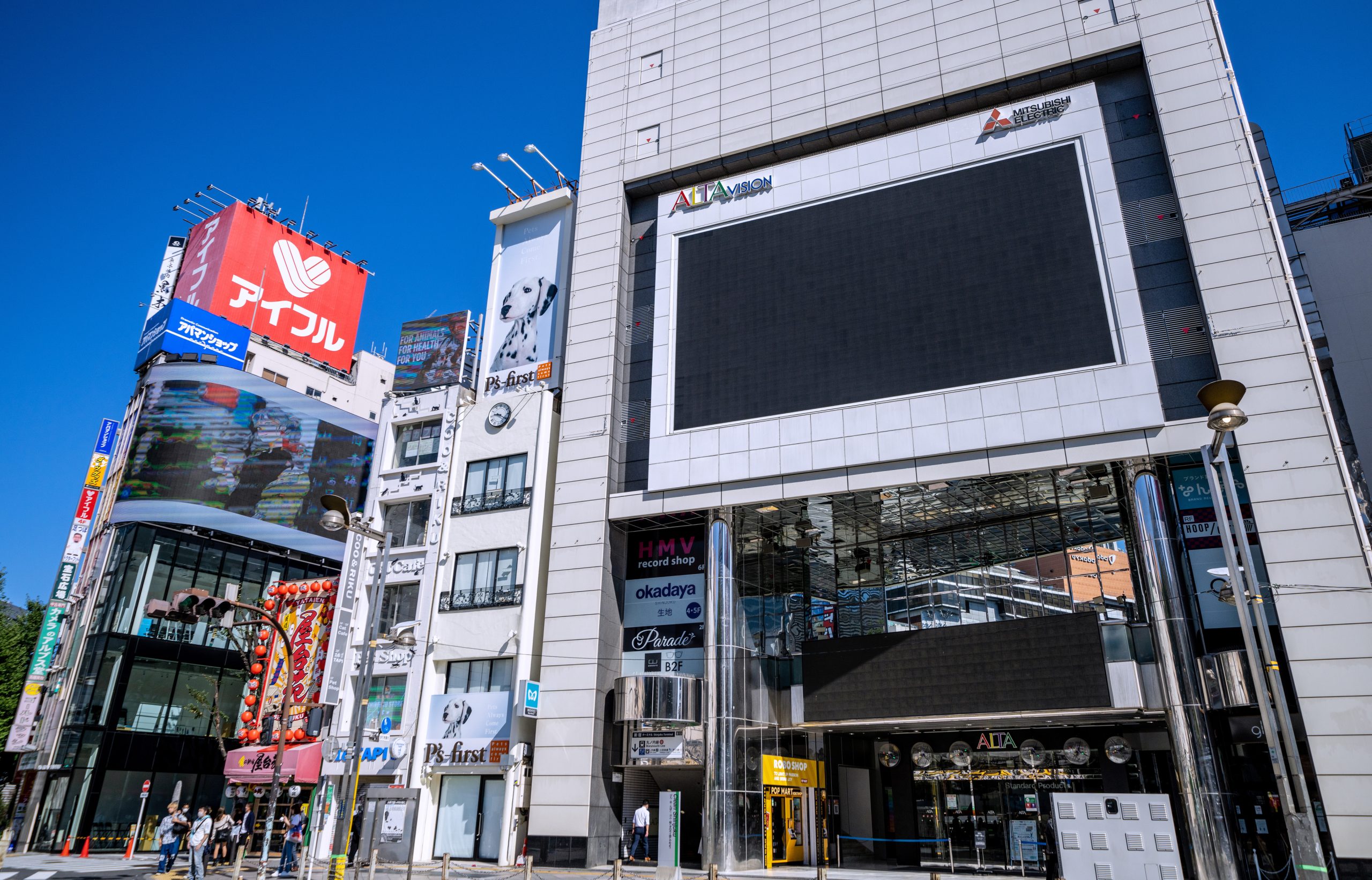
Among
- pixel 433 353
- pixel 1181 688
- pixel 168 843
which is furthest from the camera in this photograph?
pixel 433 353

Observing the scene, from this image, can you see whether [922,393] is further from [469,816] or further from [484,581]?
[469,816]

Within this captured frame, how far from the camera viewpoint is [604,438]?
125ft

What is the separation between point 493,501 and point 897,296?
1979 cm

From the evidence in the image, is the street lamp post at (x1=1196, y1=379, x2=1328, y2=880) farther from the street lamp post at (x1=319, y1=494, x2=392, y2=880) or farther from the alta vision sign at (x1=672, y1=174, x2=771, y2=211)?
the alta vision sign at (x1=672, y1=174, x2=771, y2=211)

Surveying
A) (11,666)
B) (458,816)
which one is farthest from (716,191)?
(11,666)

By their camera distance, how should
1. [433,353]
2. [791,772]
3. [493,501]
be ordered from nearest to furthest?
[791,772]
[493,501]
[433,353]

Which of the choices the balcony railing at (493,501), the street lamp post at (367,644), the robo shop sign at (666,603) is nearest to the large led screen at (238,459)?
the balcony railing at (493,501)

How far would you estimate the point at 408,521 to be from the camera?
4338cm

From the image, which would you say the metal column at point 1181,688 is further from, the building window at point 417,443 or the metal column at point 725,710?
the building window at point 417,443

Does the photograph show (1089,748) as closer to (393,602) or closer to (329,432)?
(393,602)

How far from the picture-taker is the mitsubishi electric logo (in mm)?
34812

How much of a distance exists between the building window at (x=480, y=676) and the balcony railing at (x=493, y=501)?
6.70 meters

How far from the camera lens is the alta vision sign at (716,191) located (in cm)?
3975

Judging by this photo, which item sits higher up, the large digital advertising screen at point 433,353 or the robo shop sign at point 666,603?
the large digital advertising screen at point 433,353
